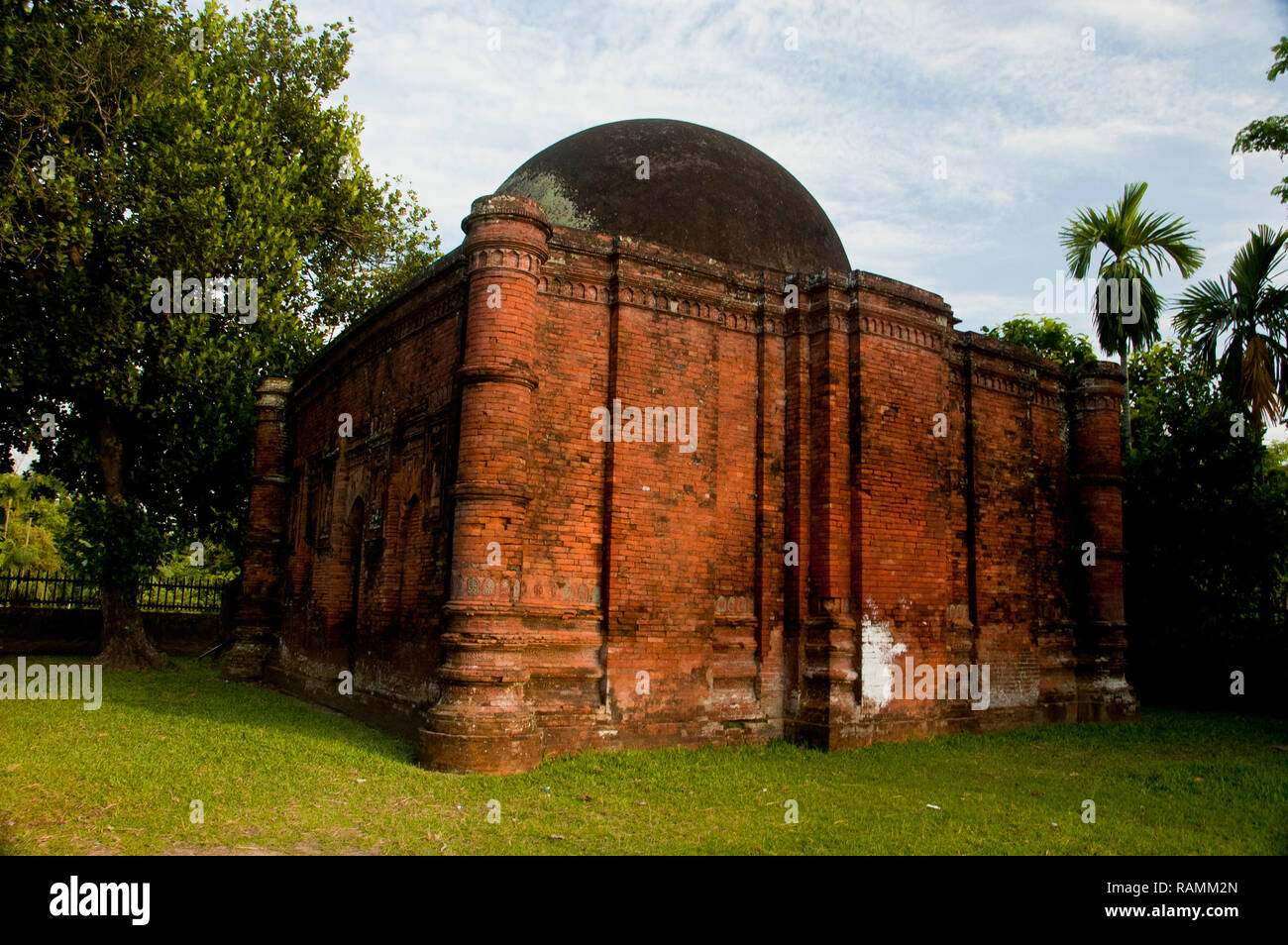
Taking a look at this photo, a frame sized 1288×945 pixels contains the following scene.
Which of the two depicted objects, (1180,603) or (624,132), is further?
(1180,603)

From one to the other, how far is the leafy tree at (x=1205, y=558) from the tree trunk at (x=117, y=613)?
17.8 metres

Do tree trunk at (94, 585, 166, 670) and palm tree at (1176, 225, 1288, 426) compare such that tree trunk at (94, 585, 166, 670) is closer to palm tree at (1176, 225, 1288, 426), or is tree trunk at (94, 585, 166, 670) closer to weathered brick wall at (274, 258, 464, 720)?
weathered brick wall at (274, 258, 464, 720)

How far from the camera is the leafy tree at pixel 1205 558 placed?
14578 millimetres

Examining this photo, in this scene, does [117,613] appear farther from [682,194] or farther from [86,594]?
[682,194]

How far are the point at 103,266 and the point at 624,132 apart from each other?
965cm

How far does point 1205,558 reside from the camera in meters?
14.9

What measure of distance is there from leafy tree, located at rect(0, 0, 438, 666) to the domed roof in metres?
6.76

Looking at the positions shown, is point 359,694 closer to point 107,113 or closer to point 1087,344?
point 107,113

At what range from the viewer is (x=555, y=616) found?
894cm

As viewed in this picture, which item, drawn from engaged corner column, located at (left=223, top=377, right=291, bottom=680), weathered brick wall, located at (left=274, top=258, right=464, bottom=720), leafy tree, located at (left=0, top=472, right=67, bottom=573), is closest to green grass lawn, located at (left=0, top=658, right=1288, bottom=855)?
weathered brick wall, located at (left=274, top=258, right=464, bottom=720)

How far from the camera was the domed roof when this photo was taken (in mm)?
10992

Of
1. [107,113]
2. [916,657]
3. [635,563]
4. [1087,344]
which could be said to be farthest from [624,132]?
[1087,344]

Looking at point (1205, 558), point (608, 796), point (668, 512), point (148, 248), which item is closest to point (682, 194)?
point (668, 512)
